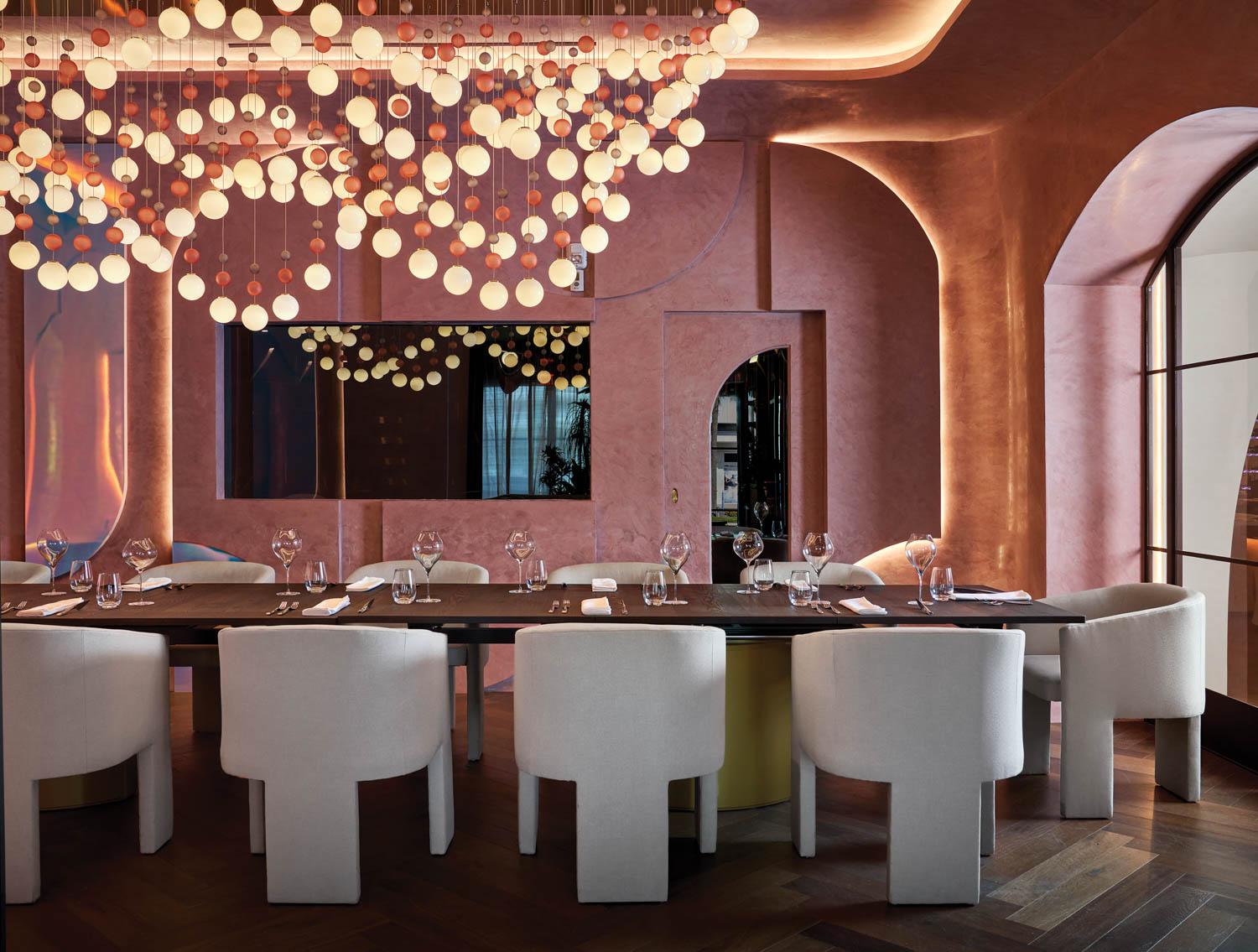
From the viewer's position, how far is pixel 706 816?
301 centimetres

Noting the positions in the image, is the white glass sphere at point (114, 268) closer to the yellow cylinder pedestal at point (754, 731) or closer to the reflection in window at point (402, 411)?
the reflection in window at point (402, 411)

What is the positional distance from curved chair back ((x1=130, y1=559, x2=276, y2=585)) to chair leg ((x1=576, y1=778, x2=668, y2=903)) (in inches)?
89.5

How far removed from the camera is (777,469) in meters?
5.71

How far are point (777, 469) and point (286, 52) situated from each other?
3616 millimetres

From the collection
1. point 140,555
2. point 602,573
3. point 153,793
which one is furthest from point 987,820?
point 140,555

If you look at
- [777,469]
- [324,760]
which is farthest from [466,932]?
[777,469]

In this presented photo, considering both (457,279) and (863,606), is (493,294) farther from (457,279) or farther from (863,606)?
(863,606)

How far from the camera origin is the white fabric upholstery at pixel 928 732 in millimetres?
2590

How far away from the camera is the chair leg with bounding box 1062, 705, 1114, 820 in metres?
3.29

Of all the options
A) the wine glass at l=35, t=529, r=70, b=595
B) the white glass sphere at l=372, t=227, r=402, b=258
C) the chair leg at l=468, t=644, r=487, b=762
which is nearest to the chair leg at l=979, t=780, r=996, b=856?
the chair leg at l=468, t=644, r=487, b=762

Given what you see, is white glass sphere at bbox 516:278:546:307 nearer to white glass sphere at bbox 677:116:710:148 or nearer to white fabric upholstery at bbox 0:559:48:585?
white glass sphere at bbox 677:116:710:148

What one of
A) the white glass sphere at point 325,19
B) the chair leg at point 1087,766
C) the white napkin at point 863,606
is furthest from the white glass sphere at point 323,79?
the chair leg at point 1087,766

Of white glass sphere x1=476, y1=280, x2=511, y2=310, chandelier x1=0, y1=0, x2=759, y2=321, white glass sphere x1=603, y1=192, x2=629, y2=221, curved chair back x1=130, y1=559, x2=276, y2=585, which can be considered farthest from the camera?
curved chair back x1=130, y1=559, x2=276, y2=585

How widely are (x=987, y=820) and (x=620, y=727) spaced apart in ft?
4.17
